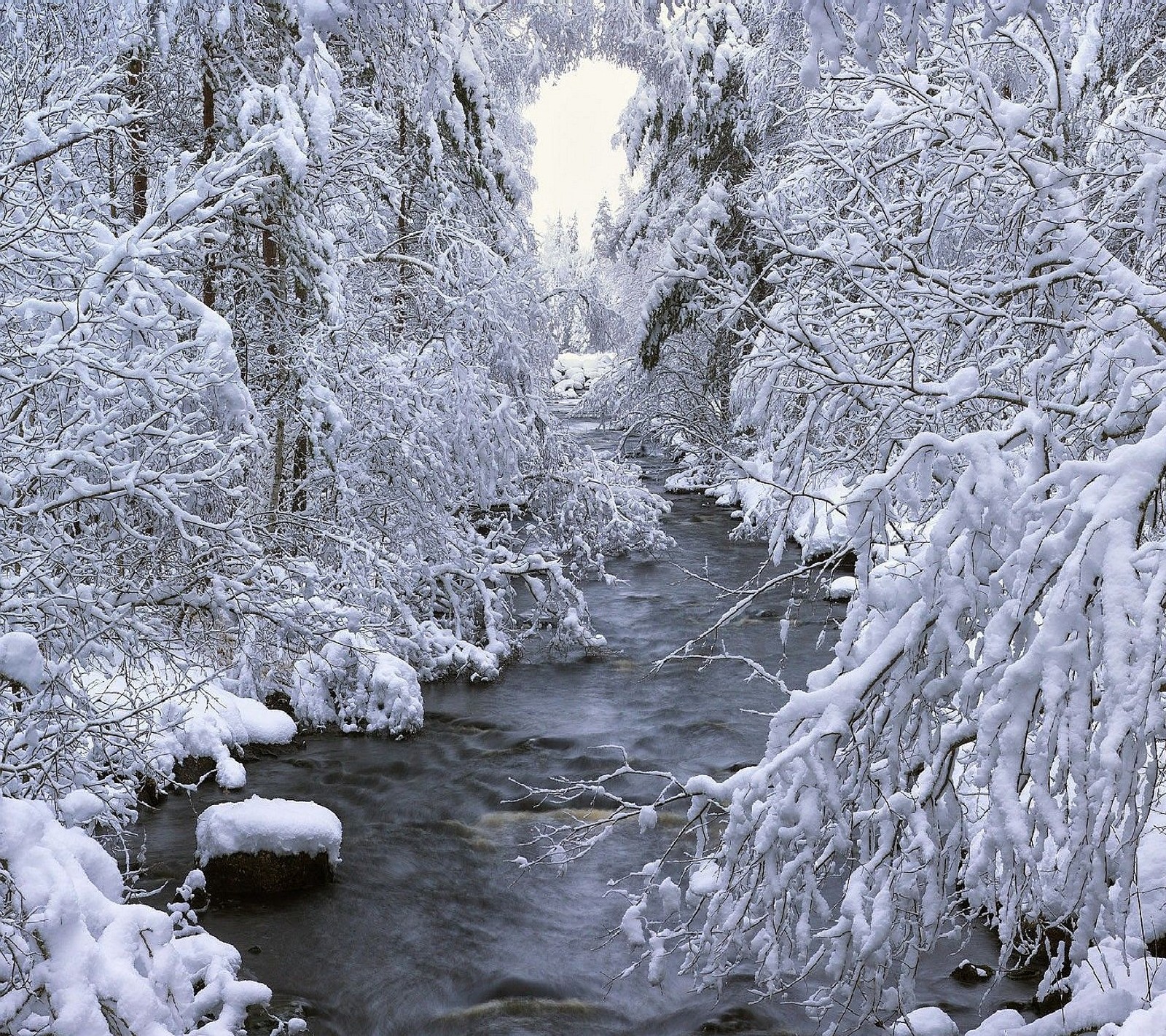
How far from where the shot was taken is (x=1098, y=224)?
4660 mm

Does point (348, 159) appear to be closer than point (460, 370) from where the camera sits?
Yes

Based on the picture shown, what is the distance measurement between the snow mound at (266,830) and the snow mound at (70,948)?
364 cm

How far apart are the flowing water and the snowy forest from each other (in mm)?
175

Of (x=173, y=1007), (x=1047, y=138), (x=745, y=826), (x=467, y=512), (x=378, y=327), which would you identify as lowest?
(x=467, y=512)

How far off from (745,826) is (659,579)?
1283cm

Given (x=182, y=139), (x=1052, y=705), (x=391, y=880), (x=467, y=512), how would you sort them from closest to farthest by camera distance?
(x=1052, y=705) < (x=391, y=880) < (x=182, y=139) < (x=467, y=512)

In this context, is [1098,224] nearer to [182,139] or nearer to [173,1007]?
[173,1007]

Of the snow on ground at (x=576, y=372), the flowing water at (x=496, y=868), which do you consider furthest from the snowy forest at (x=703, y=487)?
the snow on ground at (x=576, y=372)

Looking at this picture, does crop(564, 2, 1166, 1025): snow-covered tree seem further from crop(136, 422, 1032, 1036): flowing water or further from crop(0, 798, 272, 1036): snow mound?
crop(0, 798, 272, 1036): snow mound

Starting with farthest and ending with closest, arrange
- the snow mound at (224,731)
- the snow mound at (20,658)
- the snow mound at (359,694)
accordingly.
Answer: the snow mound at (359,694)
the snow mound at (224,731)
the snow mound at (20,658)

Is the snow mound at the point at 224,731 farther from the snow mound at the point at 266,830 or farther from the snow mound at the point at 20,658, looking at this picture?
the snow mound at the point at 20,658

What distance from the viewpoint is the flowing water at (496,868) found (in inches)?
267

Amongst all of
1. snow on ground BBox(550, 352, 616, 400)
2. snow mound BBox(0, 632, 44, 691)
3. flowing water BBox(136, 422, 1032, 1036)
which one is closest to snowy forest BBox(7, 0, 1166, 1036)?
snow mound BBox(0, 632, 44, 691)

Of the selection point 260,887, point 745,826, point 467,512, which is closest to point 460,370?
point 467,512
